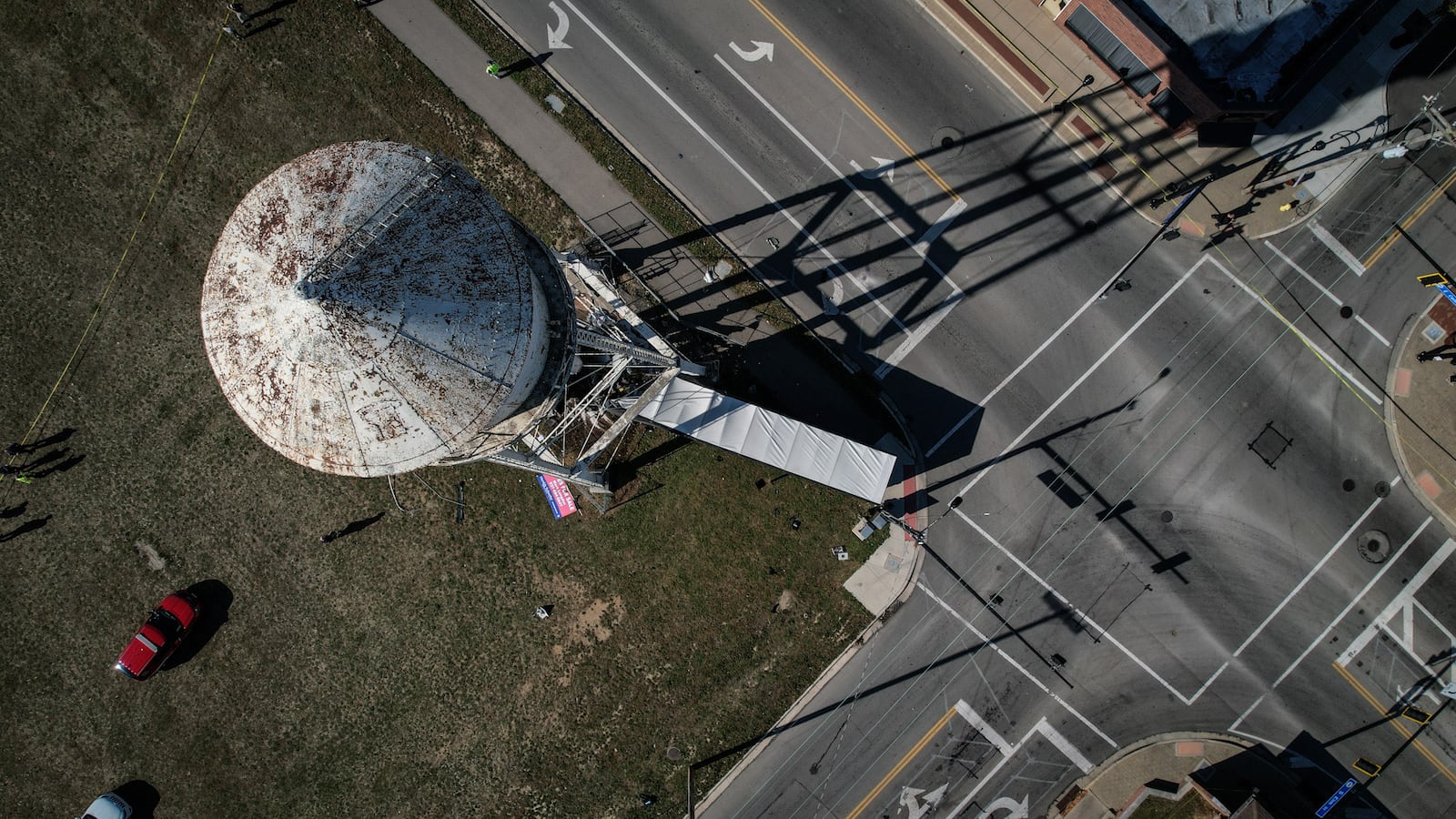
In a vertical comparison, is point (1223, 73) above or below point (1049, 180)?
above

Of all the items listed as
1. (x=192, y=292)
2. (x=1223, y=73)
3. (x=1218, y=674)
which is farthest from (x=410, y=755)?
(x=1223, y=73)

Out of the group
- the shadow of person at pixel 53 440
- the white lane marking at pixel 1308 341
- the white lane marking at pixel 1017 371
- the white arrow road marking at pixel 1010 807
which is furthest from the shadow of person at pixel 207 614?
the white lane marking at pixel 1308 341

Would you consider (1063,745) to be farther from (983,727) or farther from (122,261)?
(122,261)

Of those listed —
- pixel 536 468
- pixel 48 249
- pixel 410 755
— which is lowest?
pixel 410 755

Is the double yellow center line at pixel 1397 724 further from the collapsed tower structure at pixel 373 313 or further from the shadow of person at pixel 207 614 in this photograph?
the shadow of person at pixel 207 614

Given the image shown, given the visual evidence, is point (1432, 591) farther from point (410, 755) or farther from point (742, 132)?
point (410, 755)

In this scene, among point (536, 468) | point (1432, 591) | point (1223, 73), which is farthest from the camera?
point (1432, 591)
